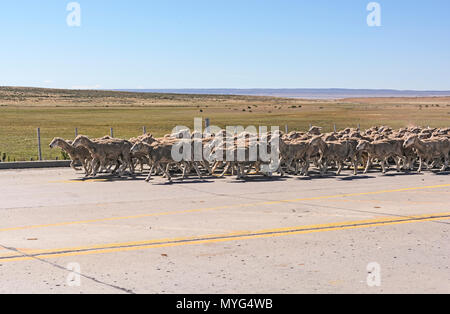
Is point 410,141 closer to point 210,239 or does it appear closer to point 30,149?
point 210,239

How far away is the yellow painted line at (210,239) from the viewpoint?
30.6ft

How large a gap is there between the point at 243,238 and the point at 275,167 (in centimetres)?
1037

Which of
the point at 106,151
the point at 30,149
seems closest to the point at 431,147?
the point at 106,151

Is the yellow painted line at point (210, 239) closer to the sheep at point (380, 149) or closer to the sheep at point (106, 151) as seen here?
the sheep at point (380, 149)

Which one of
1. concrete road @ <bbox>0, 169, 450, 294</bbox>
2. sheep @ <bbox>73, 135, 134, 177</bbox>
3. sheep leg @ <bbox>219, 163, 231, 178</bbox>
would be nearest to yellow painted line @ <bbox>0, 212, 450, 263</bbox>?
concrete road @ <bbox>0, 169, 450, 294</bbox>

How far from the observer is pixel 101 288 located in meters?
7.55

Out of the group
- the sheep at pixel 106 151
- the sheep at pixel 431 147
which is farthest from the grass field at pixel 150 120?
the sheep at pixel 431 147

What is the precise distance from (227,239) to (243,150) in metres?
9.54

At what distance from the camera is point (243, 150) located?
1966 centimetres

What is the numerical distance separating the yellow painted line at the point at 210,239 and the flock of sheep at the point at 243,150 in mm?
8355

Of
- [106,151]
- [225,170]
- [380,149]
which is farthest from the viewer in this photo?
[380,149]

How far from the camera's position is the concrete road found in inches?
308
